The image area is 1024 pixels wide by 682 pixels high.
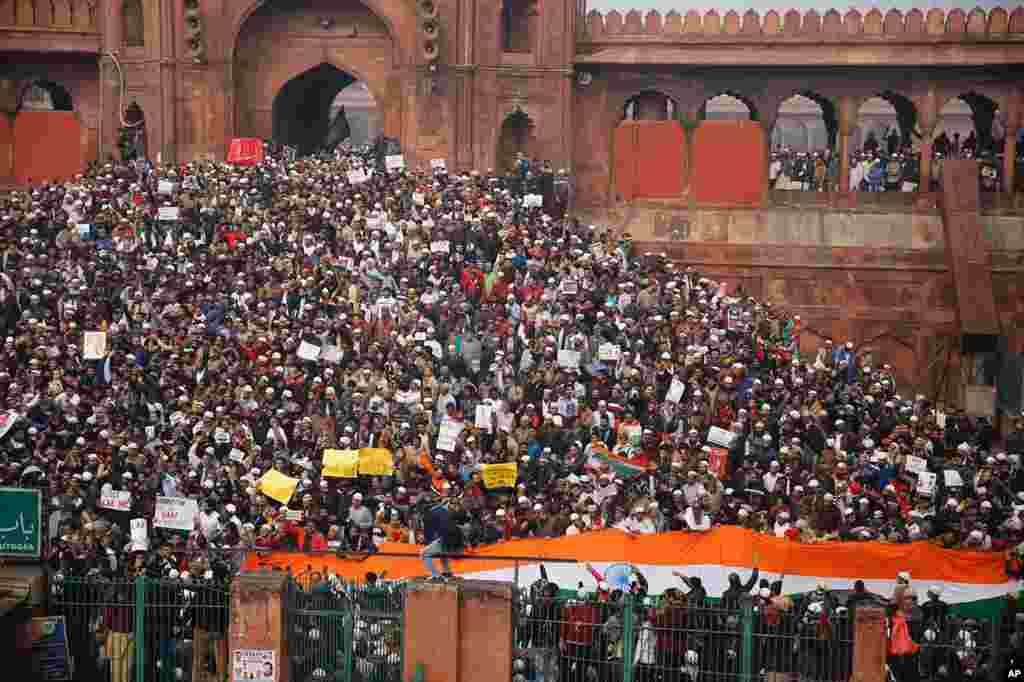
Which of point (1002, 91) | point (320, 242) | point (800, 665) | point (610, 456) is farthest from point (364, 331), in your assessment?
point (1002, 91)

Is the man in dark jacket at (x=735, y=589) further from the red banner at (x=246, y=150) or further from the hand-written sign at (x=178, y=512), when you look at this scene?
the red banner at (x=246, y=150)

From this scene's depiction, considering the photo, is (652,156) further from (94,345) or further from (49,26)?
(94,345)

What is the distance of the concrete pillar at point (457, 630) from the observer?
17125 millimetres

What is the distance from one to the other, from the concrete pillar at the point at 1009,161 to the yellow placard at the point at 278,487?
18531mm

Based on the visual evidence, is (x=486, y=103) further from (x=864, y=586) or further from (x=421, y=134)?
(x=864, y=586)

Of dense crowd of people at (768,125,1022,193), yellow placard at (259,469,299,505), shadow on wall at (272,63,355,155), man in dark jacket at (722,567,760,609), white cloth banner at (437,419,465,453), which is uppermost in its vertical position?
shadow on wall at (272,63,355,155)

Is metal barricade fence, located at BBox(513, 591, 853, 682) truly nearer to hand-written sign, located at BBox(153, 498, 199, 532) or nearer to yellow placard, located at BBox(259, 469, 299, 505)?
yellow placard, located at BBox(259, 469, 299, 505)

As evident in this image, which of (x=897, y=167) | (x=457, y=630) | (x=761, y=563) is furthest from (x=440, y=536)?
(x=897, y=167)

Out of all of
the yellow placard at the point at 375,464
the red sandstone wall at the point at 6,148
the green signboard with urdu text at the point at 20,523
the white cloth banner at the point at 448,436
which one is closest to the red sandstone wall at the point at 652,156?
the red sandstone wall at the point at 6,148

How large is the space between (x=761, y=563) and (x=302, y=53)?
1837 centimetres

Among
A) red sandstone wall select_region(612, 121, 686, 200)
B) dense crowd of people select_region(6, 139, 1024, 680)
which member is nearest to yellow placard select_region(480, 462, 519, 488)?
dense crowd of people select_region(6, 139, 1024, 680)

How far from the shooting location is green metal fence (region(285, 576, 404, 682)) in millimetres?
17203

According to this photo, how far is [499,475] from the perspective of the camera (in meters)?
21.5

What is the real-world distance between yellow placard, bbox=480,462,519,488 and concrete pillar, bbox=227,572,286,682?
4.91m
